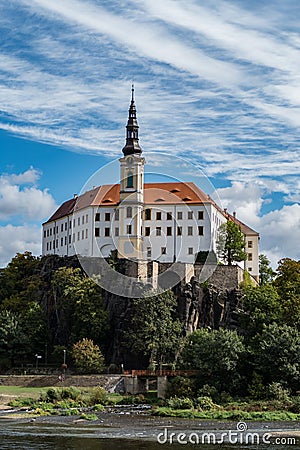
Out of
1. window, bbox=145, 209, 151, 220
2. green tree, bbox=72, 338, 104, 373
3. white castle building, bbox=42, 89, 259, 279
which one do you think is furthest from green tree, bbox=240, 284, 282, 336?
window, bbox=145, 209, 151, 220

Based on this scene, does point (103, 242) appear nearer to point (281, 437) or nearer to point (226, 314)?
point (226, 314)

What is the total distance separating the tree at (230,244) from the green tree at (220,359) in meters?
29.4

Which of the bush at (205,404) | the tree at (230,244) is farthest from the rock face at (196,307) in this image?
the bush at (205,404)

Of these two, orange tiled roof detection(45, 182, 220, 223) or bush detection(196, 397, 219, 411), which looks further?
orange tiled roof detection(45, 182, 220, 223)

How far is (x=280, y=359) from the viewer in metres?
67.6

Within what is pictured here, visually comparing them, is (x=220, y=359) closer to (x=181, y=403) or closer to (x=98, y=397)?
(x=181, y=403)

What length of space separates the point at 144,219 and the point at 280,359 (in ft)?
125

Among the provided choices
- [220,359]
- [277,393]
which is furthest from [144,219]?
[277,393]

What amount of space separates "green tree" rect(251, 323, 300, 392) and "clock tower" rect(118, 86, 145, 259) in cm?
3362

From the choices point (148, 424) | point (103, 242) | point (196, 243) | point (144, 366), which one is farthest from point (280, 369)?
point (103, 242)

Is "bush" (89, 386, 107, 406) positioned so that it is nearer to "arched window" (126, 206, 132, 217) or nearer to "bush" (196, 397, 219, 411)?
"bush" (196, 397, 219, 411)

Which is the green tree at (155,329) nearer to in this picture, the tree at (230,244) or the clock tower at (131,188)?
the clock tower at (131,188)

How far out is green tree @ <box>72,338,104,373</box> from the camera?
82125 millimetres

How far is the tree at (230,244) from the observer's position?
10100 centimetres
